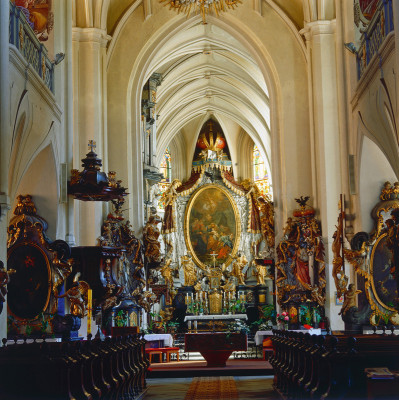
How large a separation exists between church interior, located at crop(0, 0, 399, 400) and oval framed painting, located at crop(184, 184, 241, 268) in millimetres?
70

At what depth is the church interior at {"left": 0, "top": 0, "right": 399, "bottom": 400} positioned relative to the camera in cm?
1073

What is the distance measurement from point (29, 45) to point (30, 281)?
4.15 metres

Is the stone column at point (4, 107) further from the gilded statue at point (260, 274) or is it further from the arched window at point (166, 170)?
the arched window at point (166, 170)

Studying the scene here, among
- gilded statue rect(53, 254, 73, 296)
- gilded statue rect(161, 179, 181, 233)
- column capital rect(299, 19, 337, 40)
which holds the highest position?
column capital rect(299, 19, 337, 40)

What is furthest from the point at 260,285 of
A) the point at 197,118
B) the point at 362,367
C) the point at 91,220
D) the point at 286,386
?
the point at 362,367

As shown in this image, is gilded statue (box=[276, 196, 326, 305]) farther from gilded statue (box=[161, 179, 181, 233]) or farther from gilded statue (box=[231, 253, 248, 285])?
gilded statue (box=[161, 179, 181, 233])

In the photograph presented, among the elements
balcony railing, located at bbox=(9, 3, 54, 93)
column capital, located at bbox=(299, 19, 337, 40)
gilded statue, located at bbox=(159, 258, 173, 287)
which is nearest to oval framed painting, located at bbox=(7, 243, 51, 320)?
balcony railing, located at bbox=(9, 3, 54, 93)

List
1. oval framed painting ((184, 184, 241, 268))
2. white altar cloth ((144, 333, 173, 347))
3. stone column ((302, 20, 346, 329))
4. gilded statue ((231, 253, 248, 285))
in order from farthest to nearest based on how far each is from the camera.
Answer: oval framed painting ((184, 184, 241, 268)), gilded statue ((231, 253, 248, 285)), white altar cloth ((144, 333, 173, 347)), stone column ((302, 20, 346, 329))

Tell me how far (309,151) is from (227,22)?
4.64m

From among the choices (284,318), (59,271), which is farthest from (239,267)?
(59,271)

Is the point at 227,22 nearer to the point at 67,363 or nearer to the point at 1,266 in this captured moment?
the point at 1,266

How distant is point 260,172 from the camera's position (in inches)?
1405

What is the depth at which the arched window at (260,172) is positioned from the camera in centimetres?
3528

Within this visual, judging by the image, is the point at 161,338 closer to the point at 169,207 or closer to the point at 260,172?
the point at 169,207
